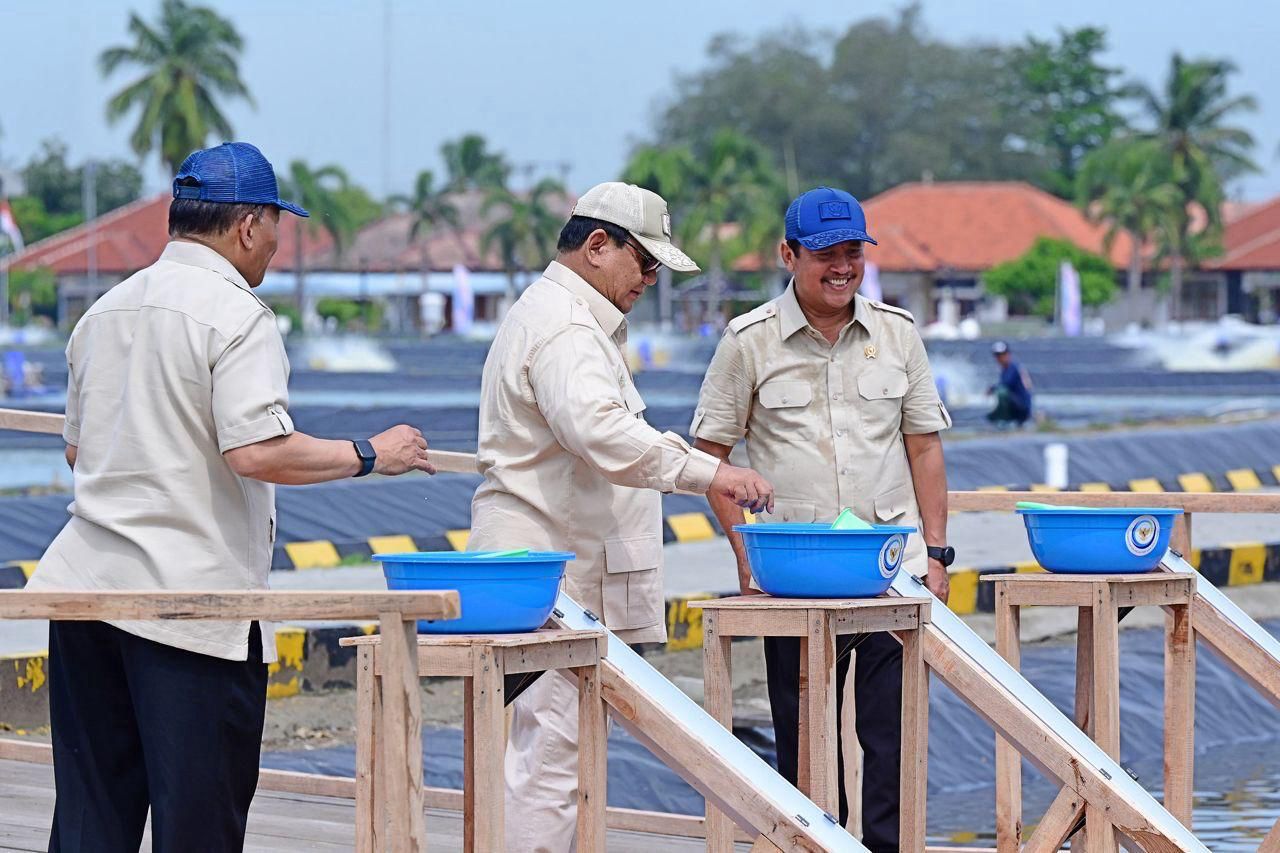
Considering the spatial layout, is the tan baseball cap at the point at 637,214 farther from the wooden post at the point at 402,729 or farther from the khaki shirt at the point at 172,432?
the wooden post at the point at 402,729

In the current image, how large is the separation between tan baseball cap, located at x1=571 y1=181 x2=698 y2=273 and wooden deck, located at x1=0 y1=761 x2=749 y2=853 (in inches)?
76.6

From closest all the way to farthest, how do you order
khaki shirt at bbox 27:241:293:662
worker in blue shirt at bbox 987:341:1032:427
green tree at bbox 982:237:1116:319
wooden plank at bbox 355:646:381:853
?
khaki shirt at bbox 27:241:293:662 < wooden plank at bbox 355:646:381:853 < worker in blue shirt at bbox 987:341:1032:427 < green tree at bbox 982:237:1116:319

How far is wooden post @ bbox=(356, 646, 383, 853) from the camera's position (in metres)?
4.38

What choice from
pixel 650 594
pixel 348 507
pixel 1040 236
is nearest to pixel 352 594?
pixel 650 594

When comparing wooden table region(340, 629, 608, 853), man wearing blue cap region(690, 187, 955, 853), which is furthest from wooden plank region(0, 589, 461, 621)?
man wearing blue cap region(690, 187, 955, 853)

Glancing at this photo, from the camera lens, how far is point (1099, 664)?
18.7 feet

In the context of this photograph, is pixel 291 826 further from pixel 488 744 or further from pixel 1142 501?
pixel 1142 501

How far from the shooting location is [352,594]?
3.77 meters

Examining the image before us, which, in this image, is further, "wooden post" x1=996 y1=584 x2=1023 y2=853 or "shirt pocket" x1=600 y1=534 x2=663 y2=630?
"wooden post" x1=996 y1=584 x2=1023 y2=853

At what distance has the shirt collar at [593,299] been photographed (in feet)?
16.7

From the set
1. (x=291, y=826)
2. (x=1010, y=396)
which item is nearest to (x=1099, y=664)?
(x=291, y=826)

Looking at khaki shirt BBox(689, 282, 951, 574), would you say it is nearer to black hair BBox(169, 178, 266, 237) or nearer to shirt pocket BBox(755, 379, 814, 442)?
shirt pocket BBox(755, 379, 814, 442)

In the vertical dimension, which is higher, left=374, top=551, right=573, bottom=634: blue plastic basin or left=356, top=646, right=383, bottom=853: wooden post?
left=374, top=551, right=573, bottom=634: blue plastic basin

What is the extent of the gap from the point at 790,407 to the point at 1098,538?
879mm
